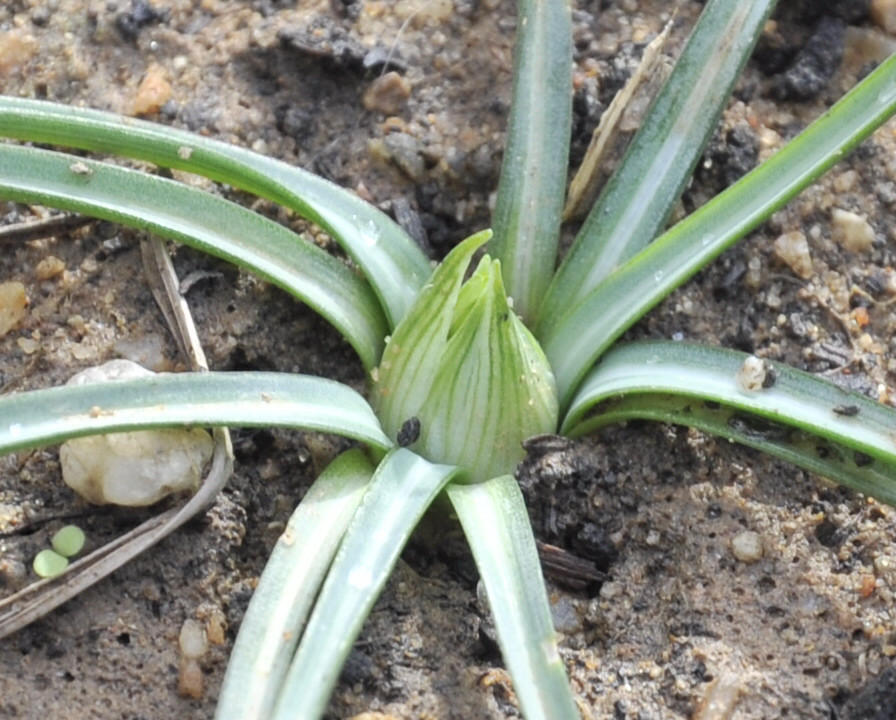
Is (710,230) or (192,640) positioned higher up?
(710,230)

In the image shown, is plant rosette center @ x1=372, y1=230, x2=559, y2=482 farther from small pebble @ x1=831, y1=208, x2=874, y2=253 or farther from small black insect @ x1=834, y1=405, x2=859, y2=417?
small pebble @ x1=831, y1=208, x2=874, y2=253

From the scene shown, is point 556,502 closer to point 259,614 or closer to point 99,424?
point 259,614

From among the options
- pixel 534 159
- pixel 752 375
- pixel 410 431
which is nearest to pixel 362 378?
pixel 410 431

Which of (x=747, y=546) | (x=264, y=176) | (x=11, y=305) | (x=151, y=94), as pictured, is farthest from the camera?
(x=151, y=94)

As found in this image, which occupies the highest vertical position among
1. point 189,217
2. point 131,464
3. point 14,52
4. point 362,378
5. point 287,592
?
point 14,52

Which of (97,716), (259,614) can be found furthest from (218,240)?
(97,716)

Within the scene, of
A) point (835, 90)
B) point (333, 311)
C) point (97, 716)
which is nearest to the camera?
point (97, 716)

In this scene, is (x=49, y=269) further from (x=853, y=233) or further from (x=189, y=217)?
(x=853, y=233)

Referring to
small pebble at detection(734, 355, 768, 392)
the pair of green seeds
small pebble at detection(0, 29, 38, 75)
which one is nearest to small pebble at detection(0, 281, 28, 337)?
the pair of green seeds
